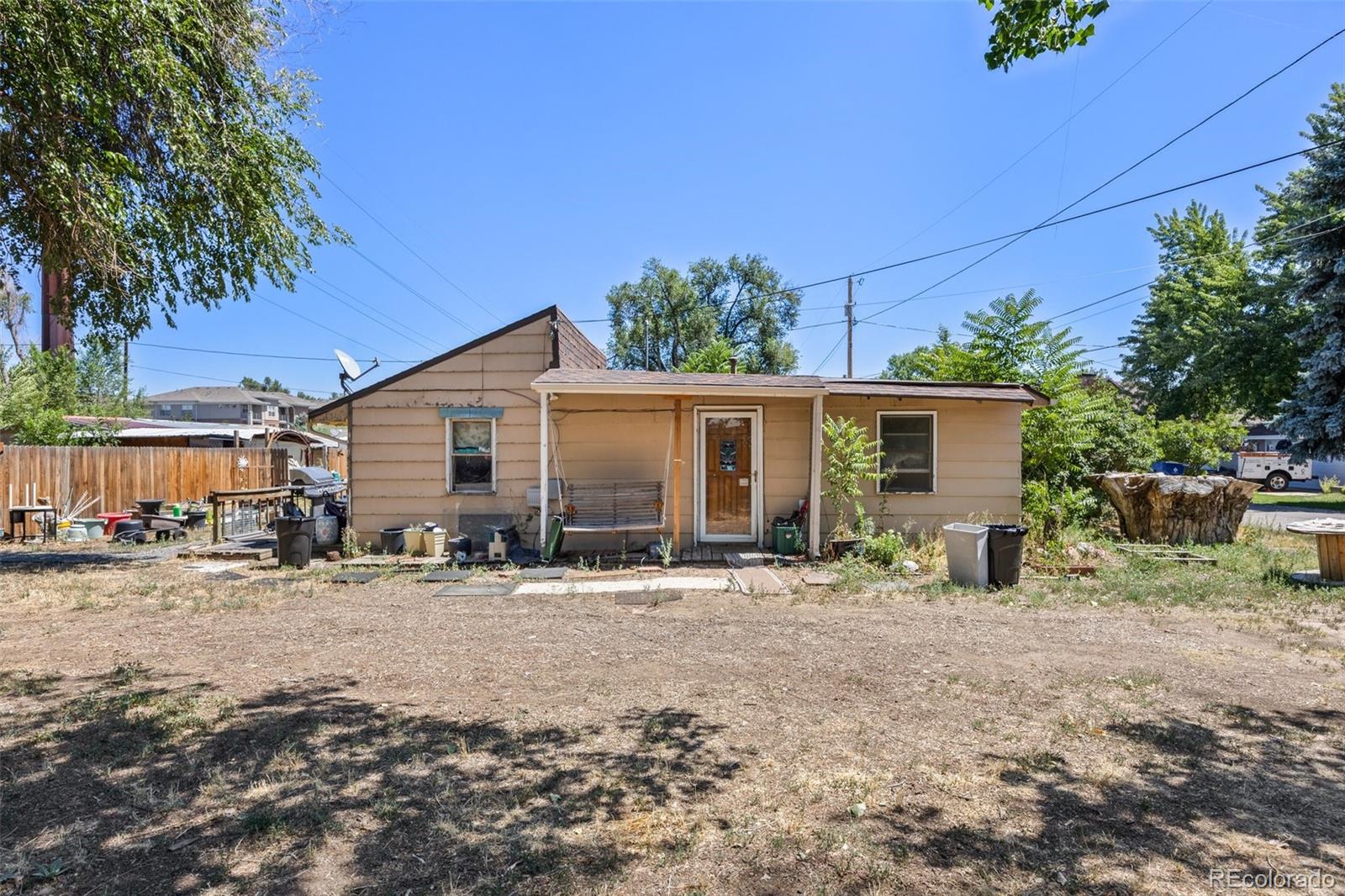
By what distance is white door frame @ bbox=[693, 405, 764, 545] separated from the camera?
11.0m

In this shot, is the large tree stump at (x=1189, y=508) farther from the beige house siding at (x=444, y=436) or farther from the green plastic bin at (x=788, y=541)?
the beige house siding at (x=444, y=436)

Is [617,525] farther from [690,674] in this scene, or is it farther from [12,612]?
[12,612]

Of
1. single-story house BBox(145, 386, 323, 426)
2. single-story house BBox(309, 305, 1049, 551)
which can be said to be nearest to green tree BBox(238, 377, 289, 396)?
single-story house BBox(145, 386, 323, 426)

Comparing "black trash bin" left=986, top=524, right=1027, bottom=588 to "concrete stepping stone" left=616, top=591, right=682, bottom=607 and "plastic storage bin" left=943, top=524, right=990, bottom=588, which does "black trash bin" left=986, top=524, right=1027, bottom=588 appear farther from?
"concrete stepping stone" left=616, top=591, right=682, bottom=607

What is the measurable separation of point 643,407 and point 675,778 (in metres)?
7.80

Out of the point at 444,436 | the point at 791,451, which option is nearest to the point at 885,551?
the point at 791,451

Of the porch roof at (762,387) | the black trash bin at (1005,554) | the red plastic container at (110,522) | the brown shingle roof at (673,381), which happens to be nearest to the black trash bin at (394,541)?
the brown shingle roof at (673,381)

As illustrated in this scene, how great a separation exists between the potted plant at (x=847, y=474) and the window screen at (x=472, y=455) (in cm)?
521

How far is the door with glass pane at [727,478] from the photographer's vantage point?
435 inches

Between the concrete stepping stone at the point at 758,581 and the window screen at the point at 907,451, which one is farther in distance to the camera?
the window screen at the point at 907,451

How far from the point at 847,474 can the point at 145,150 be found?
1012cm

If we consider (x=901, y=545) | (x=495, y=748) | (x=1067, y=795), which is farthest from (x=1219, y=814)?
(x=901, y=545)

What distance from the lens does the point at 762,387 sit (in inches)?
381

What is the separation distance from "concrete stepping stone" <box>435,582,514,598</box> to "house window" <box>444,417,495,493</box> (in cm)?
267
